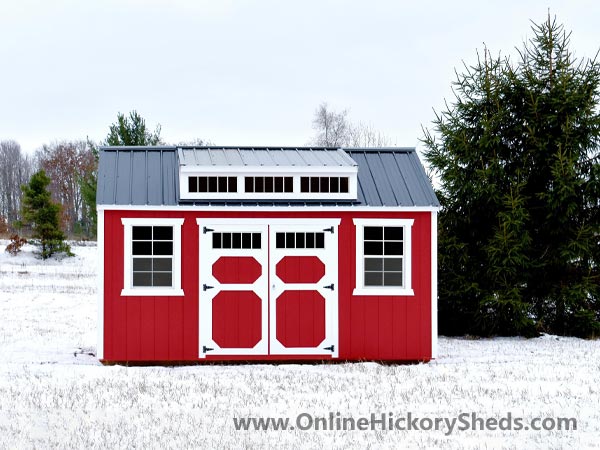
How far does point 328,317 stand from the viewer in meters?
12.9

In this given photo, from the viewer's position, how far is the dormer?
504 inches

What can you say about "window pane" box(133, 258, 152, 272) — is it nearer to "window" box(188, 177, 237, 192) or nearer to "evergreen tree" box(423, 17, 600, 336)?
"window" box(188, 177, 237, 192)

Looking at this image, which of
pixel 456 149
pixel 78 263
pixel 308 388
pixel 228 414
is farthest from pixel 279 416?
pixel 78 263

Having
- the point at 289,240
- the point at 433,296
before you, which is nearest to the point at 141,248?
the point at 289,240

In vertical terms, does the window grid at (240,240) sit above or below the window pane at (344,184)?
below

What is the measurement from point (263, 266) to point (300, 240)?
29.8 inches

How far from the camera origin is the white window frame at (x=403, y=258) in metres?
13.0

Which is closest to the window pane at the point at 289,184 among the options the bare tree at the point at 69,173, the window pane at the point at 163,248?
the window pane at the point at 163,248

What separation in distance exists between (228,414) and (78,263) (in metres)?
28.9

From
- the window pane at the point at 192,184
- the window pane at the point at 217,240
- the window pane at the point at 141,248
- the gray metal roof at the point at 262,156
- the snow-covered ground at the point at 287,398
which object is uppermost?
the gray metal roof at the point at 262,156

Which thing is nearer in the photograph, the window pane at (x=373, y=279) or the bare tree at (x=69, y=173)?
the window pane at (x=373, y=279)

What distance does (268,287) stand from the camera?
1284cm

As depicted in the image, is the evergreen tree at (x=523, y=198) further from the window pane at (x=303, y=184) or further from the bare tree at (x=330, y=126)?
the bare tree at (x=330, y=126)

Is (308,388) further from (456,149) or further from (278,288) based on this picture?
(456,149)
